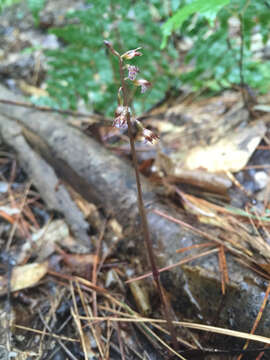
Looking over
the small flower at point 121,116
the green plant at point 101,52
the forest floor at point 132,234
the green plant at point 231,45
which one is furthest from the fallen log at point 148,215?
the green plant at point 231,45

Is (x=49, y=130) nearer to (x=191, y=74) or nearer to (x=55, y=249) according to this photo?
(x=55, y=249)

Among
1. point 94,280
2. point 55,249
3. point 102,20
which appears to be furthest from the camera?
point 102,20

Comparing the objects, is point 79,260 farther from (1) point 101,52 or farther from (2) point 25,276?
(1) point 101,52

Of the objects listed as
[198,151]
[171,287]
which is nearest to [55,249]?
[171,287]

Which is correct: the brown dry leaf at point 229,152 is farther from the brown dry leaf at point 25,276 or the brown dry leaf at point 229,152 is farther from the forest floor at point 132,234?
the brown dry leaf at point 25,276

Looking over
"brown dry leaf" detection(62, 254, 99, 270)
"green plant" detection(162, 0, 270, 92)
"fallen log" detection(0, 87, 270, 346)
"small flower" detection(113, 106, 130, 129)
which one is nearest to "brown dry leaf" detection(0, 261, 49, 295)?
"brown dry leaf" detection(62, 254, 99, 270)
